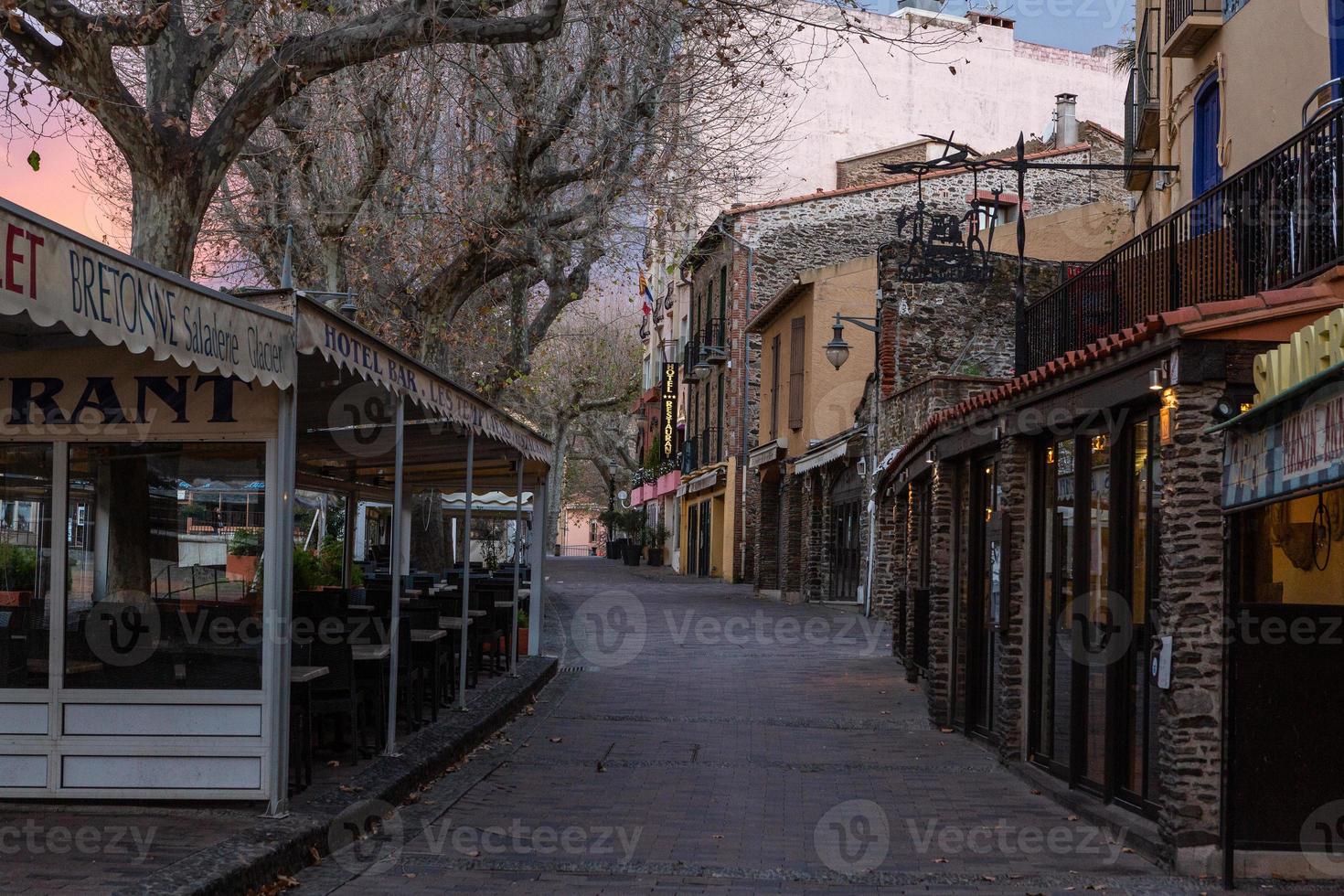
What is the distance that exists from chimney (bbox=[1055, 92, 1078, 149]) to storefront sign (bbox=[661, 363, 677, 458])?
19220 millimetres

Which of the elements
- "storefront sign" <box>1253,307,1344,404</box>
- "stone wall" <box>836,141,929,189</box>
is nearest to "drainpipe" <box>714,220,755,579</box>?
"stone wall" <box>836,141,929,189</box>

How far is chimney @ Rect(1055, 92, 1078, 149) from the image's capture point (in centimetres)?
3144

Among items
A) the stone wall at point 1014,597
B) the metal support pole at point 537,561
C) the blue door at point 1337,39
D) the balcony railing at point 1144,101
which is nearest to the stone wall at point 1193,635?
the stone wall at point 1014,597

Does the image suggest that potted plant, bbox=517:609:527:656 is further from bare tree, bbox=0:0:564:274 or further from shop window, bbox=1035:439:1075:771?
shop window, bbox=1035:439:1075:771

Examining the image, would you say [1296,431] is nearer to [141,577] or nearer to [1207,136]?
[141,577]

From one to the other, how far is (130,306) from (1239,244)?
21.3ft

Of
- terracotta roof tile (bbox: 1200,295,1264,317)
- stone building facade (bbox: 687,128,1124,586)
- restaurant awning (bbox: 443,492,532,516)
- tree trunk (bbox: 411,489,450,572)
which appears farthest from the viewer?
tree trunk (bbox: 411,489,450,572)

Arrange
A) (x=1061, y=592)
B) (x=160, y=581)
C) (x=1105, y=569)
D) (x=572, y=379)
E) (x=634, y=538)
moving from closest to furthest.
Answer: (x=160, y=581), (x=1105, y=569), (x=1061, y=592), (x=572, y=379), (x=634, y=538)

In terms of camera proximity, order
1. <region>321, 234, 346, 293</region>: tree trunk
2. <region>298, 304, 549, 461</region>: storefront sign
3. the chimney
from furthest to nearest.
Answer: the chimney, <region>321, 234, 346, 293</region>: tree trunk, <region>298, 304, 549, 461</region>: storefront sign

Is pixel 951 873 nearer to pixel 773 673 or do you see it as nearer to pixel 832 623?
pixel 773 673

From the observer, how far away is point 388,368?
8.02 metres

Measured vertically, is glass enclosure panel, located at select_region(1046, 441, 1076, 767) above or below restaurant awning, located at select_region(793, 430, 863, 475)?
below

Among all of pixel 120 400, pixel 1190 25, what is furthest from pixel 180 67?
pixel 1190 25

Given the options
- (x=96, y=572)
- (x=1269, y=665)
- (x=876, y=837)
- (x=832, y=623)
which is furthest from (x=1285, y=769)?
(x=832, y=623)
